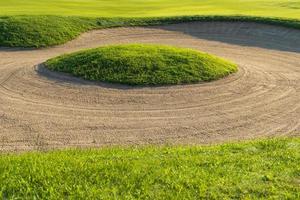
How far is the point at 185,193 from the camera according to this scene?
9695mm

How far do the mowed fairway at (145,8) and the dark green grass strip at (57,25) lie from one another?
2.01 meters

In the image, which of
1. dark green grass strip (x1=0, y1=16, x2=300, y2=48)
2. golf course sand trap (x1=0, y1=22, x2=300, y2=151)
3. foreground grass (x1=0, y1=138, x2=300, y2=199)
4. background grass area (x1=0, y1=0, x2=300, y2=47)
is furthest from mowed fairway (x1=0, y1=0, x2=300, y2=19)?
foreground grass (x1=0, y1=138, x2=300, y2=199)

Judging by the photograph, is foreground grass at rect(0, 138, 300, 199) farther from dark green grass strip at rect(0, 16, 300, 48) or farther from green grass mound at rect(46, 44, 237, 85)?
dark green grass strip at rect(0, 16, 300, 48)

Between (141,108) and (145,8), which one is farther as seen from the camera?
(145,8)

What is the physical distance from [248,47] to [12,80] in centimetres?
1459

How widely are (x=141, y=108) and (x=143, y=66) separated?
12.3ft

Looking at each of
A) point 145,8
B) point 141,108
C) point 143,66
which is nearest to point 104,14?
point 145,8

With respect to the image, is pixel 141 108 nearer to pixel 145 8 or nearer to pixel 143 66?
pixel 143 66

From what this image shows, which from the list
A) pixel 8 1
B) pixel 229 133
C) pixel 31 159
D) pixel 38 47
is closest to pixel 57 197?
pixel 31 159

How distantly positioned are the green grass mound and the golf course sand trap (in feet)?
1.58

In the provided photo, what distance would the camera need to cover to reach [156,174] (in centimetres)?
1052

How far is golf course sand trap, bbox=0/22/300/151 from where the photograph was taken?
49.3ft

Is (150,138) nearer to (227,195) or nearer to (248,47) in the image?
(227,195)

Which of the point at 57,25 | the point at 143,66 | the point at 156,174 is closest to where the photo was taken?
the point at 156,174
